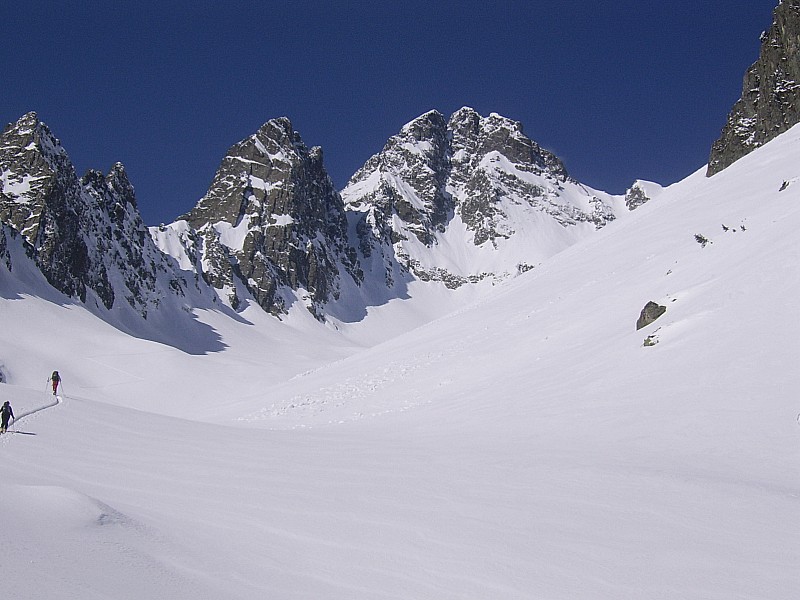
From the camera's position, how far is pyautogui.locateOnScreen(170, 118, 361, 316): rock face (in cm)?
12531

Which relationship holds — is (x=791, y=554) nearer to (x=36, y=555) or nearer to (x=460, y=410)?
(x=36, y=555)

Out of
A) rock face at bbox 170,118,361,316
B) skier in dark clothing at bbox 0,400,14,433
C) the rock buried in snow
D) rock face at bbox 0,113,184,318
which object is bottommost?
skier in dark clothing at bbox 0,400,14,433

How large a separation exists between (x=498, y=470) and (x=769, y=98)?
56.6 m

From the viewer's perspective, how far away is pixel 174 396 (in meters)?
53.7

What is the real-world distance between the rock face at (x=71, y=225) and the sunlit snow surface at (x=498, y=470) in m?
66.8

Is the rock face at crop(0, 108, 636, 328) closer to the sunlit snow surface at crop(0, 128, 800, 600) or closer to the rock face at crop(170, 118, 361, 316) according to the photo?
the rock face at crop(170, 118, 361, 316)

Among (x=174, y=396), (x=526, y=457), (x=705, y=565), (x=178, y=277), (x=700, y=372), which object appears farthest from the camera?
(x=178, y=277)

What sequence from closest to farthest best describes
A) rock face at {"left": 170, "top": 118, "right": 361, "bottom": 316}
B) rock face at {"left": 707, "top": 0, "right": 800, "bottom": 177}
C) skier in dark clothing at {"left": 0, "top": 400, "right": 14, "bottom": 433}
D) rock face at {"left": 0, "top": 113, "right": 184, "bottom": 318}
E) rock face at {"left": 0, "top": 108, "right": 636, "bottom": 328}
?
skier in dark clothing at {"left": 0, "top": 400, "right": 14, "bottom": 433}, rock face at {"left": 707, "top": 0, "right": 800, "bottom": 177}, rock face at {"left": 0, "top": 113, "right": 184, "bottom": 318}, rock face at {"left": 0, "top": 108, "right": 636, "bottom": 328}, rock face at {"left": 170, "top": 118, "right": 361, "bottom": 316}

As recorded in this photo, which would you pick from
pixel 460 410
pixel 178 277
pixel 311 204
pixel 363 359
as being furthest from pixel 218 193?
pixel 460 410

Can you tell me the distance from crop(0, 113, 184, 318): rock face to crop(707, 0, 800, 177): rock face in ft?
255

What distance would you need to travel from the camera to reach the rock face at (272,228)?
411 ft

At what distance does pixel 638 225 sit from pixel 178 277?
86.4 m

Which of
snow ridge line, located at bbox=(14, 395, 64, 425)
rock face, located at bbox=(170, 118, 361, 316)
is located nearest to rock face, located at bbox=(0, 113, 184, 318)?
rock face, located at bbox=(170, 118, 361, 316)

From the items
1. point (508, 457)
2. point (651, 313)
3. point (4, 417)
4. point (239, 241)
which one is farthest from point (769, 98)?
point (239, 241)
